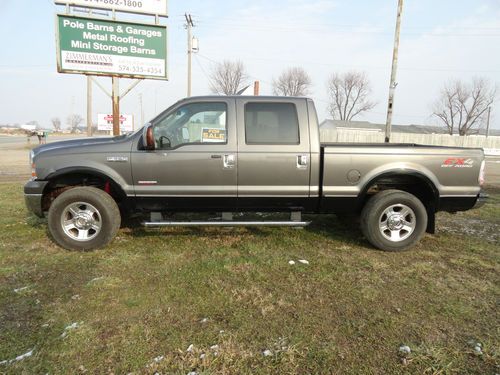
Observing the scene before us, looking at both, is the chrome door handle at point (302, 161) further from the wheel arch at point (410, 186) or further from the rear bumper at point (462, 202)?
the rear bumper at point (462, 202)

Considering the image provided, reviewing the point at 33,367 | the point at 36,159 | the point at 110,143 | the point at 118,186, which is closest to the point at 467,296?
the point at 33,367

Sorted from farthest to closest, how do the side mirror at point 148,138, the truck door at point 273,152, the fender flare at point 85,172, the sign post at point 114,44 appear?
the sign post at point 114,44 → the truck door at point 273,152 → the fender flare at point 85,172 → the side mirror at point 148,138

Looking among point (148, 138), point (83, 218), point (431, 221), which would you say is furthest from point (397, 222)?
point (83, 218)

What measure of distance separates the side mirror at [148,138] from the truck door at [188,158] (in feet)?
0.27

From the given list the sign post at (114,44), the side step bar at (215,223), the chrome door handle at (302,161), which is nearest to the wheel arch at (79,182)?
the side step bar at (215,223)

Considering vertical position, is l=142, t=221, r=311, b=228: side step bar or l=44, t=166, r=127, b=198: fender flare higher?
l=44, t=166, r=127, b=198: fender flare

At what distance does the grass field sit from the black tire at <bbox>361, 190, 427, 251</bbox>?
19 cm

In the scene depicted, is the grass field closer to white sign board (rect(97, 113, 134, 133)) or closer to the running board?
the running board

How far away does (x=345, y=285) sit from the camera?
3467 mm

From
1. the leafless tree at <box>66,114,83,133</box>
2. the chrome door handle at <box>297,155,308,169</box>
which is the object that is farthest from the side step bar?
the leafless tree at <box>66,114,83,133</box>

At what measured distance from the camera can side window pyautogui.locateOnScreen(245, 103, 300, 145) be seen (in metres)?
4.36

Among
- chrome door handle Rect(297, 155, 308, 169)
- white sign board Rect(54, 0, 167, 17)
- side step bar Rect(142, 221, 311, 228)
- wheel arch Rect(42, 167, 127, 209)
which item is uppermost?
white sign board Rect(54, 0, 167, 17)

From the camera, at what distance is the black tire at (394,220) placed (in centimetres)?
439

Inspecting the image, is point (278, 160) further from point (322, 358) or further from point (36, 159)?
point (36, 159)
